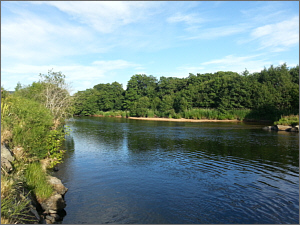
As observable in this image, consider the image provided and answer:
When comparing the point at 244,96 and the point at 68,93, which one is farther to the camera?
the point at 244,96

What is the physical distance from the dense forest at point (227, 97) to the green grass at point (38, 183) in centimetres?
3547

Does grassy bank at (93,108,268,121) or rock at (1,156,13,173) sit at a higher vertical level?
grassy bank at (93,108,268,121)

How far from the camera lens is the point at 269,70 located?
224ft

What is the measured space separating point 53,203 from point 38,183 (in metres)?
1.04

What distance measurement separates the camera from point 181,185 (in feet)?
40.5

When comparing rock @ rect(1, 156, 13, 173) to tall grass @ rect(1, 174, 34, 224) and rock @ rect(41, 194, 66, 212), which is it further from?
rock @ rect(41, 194, 66, 212)

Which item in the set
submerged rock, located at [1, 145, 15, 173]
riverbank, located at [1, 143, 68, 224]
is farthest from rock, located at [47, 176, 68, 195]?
submerged rock, located at [1, 145, 15, 173]

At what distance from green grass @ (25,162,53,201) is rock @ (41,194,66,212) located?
19 cm

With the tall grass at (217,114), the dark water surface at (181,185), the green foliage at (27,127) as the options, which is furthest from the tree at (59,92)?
the tall grass at (217,114)

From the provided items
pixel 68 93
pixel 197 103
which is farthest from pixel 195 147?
pixel 197 103

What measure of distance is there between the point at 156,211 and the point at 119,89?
100197 millimetres

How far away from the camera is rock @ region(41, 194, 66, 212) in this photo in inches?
346

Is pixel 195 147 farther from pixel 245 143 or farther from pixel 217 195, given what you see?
pixel 217 195

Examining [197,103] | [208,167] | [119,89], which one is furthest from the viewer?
[119,89]
